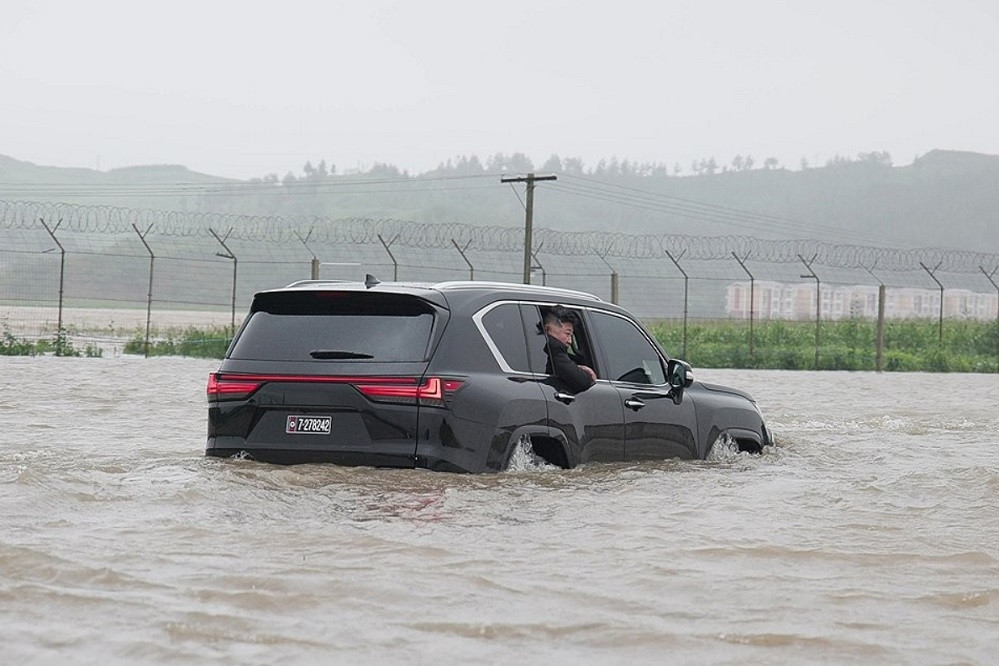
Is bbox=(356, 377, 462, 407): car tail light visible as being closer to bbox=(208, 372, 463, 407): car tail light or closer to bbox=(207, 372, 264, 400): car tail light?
bbox=(208, 372, 463, 407): car tail light

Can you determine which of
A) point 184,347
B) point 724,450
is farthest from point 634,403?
point 184,347

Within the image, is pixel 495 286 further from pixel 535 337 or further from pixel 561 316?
pixel 561 316

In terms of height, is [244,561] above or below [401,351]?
below

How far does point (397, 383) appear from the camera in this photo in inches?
332

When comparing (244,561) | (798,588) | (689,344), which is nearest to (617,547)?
(798,588)

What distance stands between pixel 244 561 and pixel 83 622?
3.83ft

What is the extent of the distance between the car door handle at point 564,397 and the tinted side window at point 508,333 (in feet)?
0.88

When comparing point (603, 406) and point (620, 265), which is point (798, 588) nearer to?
point (603, 406)

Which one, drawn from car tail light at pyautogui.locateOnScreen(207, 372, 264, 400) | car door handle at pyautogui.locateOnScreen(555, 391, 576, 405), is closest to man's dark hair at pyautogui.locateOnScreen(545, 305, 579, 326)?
car door handle at pyautogui.locateOnScreen(555, 391, 576, 405)

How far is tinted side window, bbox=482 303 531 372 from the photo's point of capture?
353 inches

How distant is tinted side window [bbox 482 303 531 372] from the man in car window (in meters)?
0.22

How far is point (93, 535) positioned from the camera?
277 inches

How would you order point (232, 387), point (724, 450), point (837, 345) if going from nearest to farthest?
point (232, 387), point (724, 450), point (837, 345)

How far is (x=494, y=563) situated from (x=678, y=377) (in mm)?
3928
